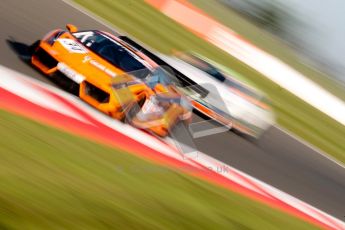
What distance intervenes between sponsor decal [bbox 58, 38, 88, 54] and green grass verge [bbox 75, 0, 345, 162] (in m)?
4.85

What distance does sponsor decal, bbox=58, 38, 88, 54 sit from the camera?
25.6 feet

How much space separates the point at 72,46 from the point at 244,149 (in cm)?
357

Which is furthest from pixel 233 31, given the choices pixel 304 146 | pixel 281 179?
pixel 281 179

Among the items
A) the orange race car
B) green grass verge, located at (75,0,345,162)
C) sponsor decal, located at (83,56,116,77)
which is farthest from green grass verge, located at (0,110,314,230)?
green grass verge, located at (75,0,345,162)

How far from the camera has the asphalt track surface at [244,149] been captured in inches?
347

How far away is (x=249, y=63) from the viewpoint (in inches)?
659

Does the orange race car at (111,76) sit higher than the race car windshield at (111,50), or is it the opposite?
the race car windshield at (111,50)

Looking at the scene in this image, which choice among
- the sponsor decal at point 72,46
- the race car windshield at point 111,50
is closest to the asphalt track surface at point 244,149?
the sponsor decal at point 72,46

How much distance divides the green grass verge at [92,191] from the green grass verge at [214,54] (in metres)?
6.42

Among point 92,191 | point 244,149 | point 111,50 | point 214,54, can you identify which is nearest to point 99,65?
point 111,50

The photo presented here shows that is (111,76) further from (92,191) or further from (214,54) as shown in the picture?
(214,54)

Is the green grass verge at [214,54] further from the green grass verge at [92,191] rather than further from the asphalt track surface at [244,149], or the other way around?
the green grass verge at [92,191]

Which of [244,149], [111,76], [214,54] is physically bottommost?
[244,149]

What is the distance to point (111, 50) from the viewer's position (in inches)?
325
